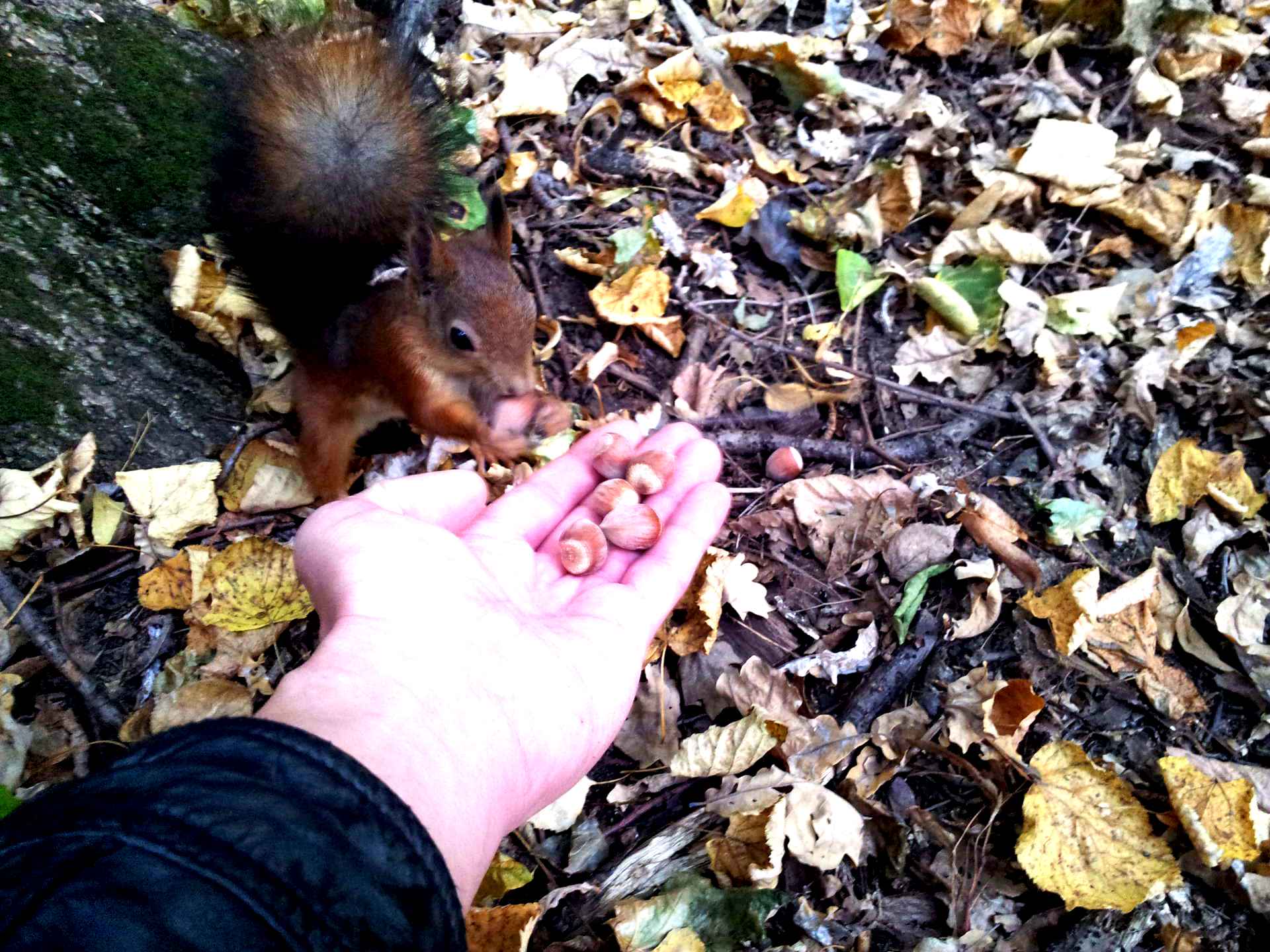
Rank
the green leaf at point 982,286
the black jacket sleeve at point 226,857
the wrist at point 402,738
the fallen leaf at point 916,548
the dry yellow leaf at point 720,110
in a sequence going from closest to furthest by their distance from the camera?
the black jacket sleeve at point 226,857
the wrist at point 402,738
the fallen leaf at point 916,548
the green leaf at point 982,286
the dry yellow leaf at point 720,110

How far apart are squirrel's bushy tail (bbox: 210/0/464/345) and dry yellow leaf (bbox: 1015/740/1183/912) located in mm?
1770

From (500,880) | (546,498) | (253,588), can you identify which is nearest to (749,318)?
(546,498)

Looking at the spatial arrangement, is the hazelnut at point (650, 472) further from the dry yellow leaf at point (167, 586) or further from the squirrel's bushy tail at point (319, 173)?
the dry yellow leaf at point (167, 586)

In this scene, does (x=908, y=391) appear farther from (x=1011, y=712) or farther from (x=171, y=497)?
(x=171, y=497)

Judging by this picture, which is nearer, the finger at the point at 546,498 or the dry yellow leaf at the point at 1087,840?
the dry yellow leaf at the point at 1087,840

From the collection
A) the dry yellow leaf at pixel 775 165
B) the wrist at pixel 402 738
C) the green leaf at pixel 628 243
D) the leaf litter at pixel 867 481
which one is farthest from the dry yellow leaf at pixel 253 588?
the dry yellow leaf at pixel 775 165

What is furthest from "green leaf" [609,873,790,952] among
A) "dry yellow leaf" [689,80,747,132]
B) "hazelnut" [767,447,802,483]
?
"dry yellow leaf" [689,80,747,132]

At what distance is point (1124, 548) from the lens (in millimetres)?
1825

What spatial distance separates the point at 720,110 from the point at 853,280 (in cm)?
82

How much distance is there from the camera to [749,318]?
7.56 ft

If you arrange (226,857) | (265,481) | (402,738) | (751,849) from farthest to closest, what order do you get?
(265,481)
(751,849)
(402,738)
(226,857)

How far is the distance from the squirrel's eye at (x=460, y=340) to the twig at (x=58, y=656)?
1.03 m

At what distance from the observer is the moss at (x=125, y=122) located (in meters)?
1.74

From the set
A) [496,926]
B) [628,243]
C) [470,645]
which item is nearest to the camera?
[470,645]
